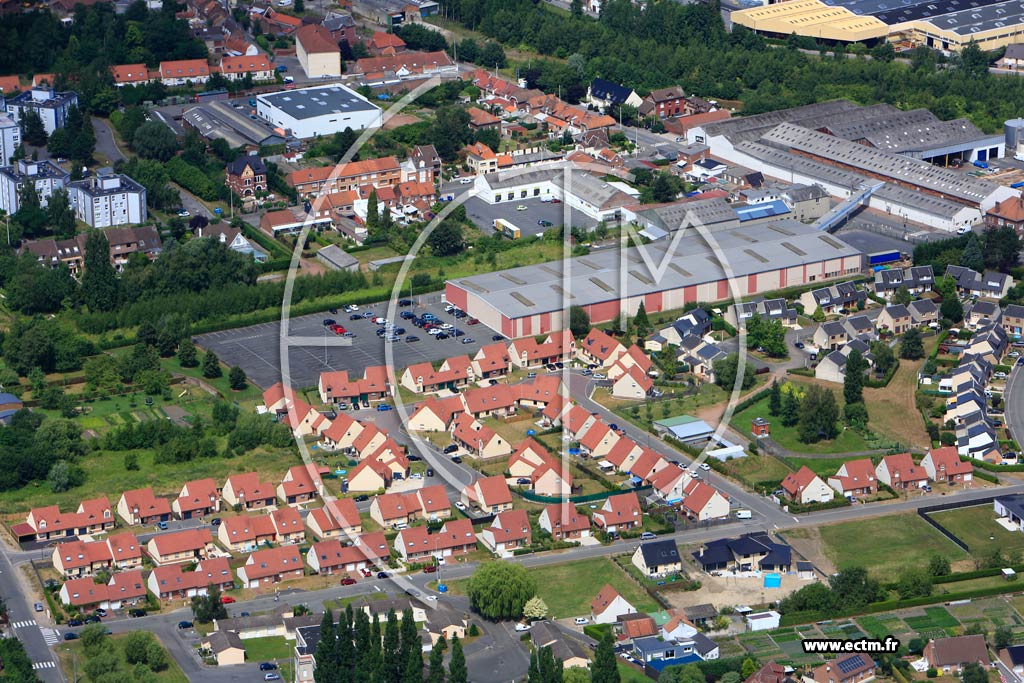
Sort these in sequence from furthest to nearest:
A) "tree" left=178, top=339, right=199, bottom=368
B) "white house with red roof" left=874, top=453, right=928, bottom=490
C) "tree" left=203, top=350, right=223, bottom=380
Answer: "tree" left=178, top=339, right=199, bottom=368, "tree" left=203, top=350, right=223, bottom=380, "white house with red roof" left=874, top=453, right=928, bottom=490

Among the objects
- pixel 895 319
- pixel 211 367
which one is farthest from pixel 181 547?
pixel 895 319

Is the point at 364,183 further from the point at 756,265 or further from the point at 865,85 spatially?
the point at 865,85

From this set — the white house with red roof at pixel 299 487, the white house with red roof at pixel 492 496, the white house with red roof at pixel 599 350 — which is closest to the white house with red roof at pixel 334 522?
the white house with red roof at pixel 299 487

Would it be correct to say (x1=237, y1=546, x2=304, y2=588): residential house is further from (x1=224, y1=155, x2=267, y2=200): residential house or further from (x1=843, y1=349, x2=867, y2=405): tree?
(x1=224, y1=155, x2=267, y2=200): residential house

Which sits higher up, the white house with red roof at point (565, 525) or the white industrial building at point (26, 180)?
the white industrial building at point (26, 180)

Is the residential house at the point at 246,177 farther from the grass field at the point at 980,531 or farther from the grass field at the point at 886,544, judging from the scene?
the grass field at the point at 980,531

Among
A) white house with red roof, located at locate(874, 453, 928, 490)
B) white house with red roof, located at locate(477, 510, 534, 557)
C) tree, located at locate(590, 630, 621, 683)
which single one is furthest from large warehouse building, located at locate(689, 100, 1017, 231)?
tree, located at locate(590, 630, 621, 683)

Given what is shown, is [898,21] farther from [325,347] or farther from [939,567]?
[939,567]
